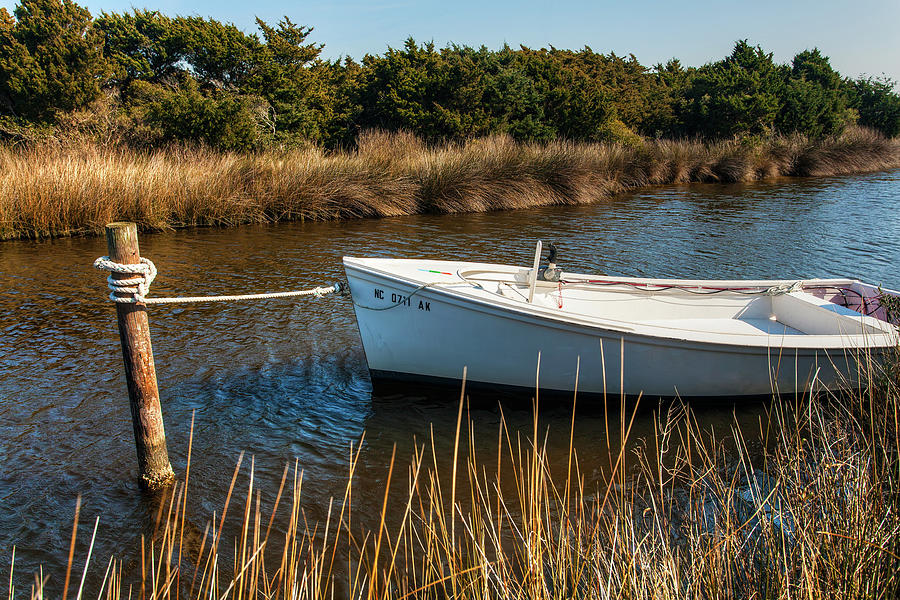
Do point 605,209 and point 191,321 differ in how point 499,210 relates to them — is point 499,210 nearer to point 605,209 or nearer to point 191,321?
point 605,209

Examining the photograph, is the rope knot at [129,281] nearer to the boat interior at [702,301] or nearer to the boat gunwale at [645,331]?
→ the boat gunwale at [645,331]

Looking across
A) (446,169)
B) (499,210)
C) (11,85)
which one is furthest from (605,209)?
(11,85)

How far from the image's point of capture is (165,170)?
42.8 feet

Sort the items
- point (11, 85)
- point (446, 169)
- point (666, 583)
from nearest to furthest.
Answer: point (666, 583), point (446, 169), point (11, 85)

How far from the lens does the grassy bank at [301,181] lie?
38.7ft

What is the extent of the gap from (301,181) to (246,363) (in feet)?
28.9

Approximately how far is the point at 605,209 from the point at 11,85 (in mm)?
17485

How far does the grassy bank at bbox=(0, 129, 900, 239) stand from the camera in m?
11.8

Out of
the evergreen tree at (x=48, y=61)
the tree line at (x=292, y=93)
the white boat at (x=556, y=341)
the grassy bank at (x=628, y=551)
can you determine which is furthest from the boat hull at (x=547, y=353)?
the evergreen tree at (x=48, y=61)

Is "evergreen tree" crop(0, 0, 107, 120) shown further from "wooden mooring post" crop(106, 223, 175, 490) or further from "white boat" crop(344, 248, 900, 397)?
"wooden mooring post" crop(106, 223, 175, 490)

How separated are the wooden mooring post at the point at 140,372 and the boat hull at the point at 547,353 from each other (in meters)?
1.99

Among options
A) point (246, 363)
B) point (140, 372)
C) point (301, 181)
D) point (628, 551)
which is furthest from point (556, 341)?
point (301, 181)

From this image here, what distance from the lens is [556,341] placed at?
5.07 m

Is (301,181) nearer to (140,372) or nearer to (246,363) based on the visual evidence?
(246,363)
